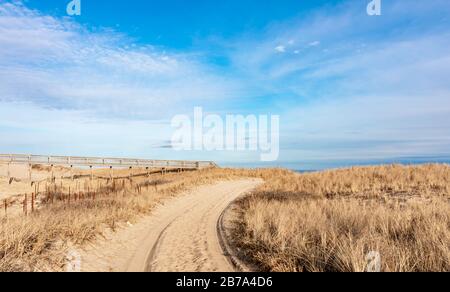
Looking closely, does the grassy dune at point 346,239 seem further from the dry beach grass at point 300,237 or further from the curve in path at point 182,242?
the curve in path at point 182,242

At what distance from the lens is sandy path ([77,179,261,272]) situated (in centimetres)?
867

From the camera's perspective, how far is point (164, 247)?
34.5ft

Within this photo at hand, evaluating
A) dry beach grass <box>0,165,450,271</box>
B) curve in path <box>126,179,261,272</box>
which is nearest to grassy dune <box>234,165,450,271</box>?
dry beach grass <box>0,165,450,271</box>

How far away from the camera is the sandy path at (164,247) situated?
8.67 metres

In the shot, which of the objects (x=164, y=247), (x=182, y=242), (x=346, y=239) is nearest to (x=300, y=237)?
(x=346, y=239)

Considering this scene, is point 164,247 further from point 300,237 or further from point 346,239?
point 346,239

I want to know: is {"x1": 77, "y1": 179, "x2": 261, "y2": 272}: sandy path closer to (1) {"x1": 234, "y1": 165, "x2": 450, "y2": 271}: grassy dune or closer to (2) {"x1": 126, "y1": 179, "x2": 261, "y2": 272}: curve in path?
(2) {"x1": 126, "y1": 179, "x2": 261, "y2": 272}: curve in path

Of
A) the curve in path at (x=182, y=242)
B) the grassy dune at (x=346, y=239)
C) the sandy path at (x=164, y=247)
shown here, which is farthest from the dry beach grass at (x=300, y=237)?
the curve in path at (x=182, y=242)

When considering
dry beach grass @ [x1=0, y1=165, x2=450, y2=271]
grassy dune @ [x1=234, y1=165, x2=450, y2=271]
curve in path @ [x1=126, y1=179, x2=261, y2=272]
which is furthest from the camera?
curve in path @ [x1=126, y1=179, x2=261, y2=272]

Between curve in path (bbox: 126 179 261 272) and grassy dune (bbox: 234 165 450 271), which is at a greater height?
grassy dune (bbox: 234 165 450 271)

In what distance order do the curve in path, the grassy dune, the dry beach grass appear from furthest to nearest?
the curve in path
the dry beach grass
the grassy dune
